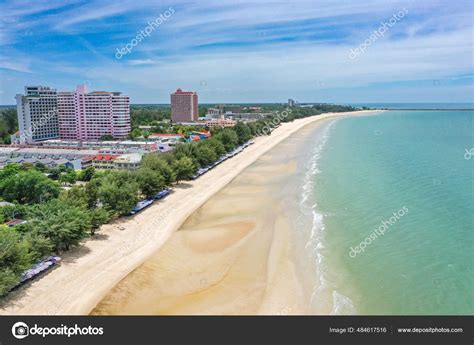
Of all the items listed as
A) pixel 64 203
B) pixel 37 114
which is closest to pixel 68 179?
pixel 64 203

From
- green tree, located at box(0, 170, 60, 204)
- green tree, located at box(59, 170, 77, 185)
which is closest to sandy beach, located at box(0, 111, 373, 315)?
green tree, located at box(0, 170, 60, 204)

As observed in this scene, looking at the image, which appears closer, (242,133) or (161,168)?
(161,168)

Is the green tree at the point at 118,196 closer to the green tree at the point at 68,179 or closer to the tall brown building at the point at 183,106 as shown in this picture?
the green tree at the point at 68,179

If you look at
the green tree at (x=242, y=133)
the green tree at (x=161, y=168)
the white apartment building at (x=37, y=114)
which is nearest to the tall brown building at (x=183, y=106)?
the white apartment building at (x=37, y=114)

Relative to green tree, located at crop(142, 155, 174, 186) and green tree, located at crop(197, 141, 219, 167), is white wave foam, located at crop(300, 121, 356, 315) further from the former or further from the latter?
green tree, located at crop(197, 141, 219, 167)

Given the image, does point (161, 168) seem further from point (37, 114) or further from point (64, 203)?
point (37, 114)

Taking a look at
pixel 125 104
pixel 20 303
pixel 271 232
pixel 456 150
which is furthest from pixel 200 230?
pixel 125 104
